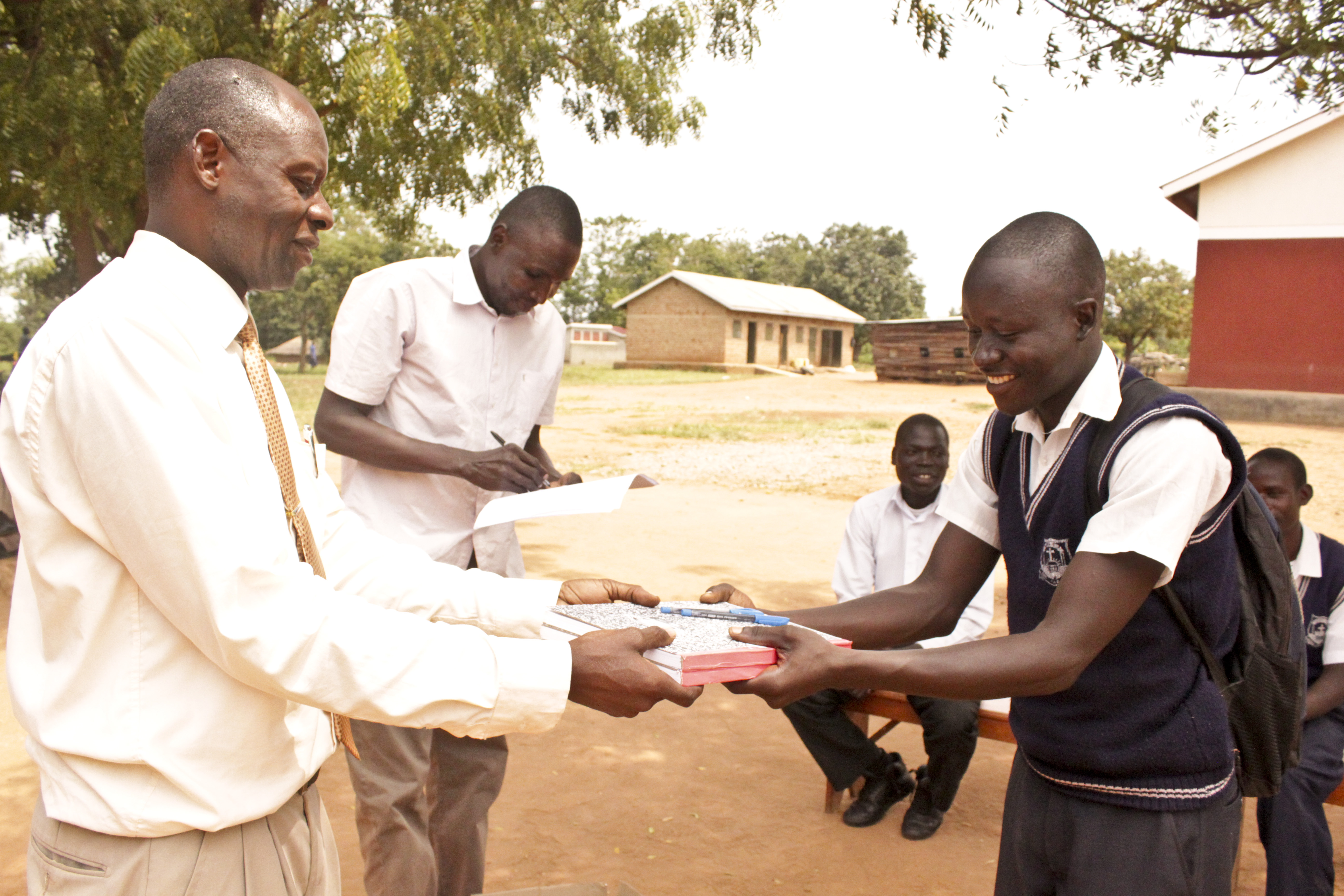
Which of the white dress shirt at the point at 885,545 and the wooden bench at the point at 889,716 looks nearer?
the wooden bench at the point at 889,716

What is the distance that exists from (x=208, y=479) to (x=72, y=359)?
26 centimetres

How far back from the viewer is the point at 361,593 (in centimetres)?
237

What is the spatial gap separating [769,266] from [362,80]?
2185 inches

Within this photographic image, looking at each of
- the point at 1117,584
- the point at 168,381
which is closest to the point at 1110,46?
the point at 1117,584

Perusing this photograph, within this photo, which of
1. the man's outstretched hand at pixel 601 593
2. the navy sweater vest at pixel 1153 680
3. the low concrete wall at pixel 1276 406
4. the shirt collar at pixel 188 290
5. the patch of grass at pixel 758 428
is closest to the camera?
the shirt collar at pixel 188 290

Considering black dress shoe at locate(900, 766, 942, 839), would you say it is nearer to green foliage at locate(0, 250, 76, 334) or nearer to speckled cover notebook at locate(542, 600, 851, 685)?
speckled cover notebook at locate(542, 600, 851, 685)

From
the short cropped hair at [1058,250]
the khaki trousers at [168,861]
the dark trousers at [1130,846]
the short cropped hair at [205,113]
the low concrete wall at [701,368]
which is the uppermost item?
the low concrete wall at [701,368]

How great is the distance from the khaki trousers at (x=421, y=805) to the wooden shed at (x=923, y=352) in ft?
93.1

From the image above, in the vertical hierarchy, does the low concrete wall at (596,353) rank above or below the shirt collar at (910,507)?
above

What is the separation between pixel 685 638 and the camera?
2162 mm

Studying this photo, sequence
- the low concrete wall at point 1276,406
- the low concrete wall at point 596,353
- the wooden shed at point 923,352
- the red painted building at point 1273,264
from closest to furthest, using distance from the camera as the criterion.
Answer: the low concrete wall at point 1276,406 → the red painted building at point 1273,264 → the wooden shed at point 923,352 → the low concrete wall at point 596,353

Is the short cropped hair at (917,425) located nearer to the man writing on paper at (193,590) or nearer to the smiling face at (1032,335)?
the smiling face at (1032,335)

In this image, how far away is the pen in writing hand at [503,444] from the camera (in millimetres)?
3424

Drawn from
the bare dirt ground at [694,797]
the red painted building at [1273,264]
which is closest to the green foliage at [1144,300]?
the red painted building at [1273,264]
